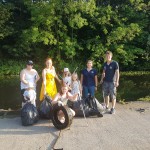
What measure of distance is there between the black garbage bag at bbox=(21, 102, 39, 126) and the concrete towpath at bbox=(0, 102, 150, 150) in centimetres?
14

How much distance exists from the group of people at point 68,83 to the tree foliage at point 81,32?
A: 1610 cm

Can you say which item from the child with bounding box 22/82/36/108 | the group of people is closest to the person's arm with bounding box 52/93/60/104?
the group of people

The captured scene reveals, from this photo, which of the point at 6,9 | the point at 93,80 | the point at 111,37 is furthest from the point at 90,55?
the point at 93,80

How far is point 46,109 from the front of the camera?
828 centimetres

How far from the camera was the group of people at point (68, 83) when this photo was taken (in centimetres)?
855

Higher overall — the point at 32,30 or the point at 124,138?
the point at 32,30

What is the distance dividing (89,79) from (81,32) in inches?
752

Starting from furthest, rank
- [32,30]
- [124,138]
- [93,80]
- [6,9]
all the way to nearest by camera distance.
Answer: [6,9], [32,30], [93,80], [124,138]

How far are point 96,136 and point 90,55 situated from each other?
800 inches

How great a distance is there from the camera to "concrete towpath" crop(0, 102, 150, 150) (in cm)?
628

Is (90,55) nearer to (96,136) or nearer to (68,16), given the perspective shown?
(68,16)

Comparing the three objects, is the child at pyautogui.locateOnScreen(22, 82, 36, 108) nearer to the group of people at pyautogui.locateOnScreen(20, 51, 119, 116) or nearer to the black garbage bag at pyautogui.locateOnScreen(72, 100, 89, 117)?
the group of people at pyautogui.locateOnScreen(20, 51, 119, 116)

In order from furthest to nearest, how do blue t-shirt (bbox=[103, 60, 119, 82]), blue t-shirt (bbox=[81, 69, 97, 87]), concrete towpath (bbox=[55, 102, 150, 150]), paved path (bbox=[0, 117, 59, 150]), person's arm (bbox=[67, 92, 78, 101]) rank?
blue t-shirt (bbox=[81, 69, 97, 87]) → blue t-shirt (bbox=[103, 60, 119, 82]) → person's arm (bbox=[67, 92, 78, 101]) → paved path (bbox=[0, 117, 59, 150]) → concrete towpath (bbox=[55, 102, 150, 150])

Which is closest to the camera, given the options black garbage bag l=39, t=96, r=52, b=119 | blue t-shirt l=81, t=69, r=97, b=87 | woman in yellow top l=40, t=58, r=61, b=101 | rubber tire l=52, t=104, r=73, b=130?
rubber tire l=52, t=104, r=73, b=130
